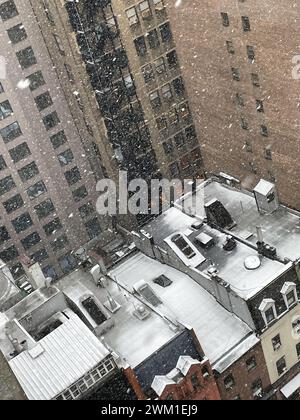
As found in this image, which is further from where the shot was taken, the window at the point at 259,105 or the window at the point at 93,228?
the window at the point at 93,228

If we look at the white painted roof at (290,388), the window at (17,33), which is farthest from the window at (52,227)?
the white painted roof at (290,388)

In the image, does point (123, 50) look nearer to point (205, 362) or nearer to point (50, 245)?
point (50, 245)

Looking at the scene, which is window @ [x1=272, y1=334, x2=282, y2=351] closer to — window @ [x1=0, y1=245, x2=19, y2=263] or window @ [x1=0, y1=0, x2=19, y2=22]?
window @ [x1=0, y1=245, x2=19, y2=263]

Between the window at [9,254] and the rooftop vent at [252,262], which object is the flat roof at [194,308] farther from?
the window at [9,254]

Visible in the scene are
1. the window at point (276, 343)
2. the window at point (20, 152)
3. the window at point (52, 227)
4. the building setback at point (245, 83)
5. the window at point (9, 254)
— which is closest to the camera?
the window at point (276, 343)

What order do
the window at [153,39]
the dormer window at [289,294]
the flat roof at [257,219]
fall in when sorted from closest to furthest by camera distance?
the dormer window at [289,294] → the flat roof at [257,219] → the window at [153,39]

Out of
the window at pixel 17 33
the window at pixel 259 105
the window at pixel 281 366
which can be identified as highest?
the window at pixel 17 33

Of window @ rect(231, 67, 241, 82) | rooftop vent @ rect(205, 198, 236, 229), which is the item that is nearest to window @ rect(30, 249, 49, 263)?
rooftop vent @ rect(205, 198, 236, 229)
